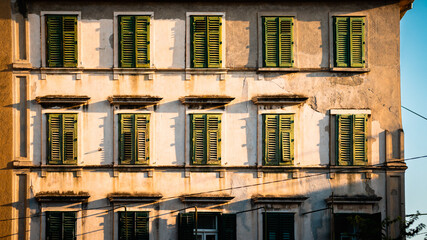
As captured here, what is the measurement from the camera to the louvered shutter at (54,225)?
15922 millimetres

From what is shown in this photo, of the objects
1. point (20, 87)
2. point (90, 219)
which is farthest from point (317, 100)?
point (20, 87)

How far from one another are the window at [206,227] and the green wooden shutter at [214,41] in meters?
4.56

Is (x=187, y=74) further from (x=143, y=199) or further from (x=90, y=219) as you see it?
(x=90, y=219)

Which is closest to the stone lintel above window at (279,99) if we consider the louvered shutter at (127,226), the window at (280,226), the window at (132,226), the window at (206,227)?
the window at (280,226)

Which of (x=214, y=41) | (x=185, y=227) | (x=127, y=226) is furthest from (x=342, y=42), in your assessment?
(x=127, y=226)

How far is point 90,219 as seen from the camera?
52.6 feet

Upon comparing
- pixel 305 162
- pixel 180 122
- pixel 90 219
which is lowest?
pixel 90 219

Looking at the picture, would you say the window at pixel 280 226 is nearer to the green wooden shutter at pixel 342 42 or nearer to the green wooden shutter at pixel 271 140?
the green wooden shutter at pixel 271 140

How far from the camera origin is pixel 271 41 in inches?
640

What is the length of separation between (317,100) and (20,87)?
9.08 metres

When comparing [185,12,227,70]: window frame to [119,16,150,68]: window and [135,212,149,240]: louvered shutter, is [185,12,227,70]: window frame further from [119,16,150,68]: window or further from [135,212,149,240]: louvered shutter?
[135,212,149,240]: louvered shutter

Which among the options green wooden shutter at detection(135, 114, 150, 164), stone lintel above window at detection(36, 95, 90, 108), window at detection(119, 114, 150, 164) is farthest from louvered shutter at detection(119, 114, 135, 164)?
stone lintel above window at detection(36, 95, 90, 108)

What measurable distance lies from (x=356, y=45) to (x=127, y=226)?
29.1ft

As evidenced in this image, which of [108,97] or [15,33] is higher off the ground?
[15,33]
